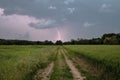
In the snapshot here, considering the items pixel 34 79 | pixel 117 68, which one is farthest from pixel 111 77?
pixel 34 79

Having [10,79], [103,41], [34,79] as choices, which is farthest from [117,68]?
[103,41]

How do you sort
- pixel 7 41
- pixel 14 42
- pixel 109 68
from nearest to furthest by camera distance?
1. pixel 109 68
2. pixel 7 41
3. pixel 14 42

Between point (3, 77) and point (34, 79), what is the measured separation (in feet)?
18.2

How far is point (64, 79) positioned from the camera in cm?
2061

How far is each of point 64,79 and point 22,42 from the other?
165 meters

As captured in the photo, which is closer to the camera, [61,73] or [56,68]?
[61,73]

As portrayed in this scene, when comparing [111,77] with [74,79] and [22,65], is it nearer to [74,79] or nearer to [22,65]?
[74,79]

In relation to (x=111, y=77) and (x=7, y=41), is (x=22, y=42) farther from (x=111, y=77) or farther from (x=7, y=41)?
(x=111, y=77)

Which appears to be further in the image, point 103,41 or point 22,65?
point 103,41

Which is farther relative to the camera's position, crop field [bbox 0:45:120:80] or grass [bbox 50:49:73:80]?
grass [bbox 50:49:73:80]

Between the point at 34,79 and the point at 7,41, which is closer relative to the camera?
the point at 34,79

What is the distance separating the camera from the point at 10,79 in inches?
602

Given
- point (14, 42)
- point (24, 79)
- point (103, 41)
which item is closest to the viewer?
point (24, 79)

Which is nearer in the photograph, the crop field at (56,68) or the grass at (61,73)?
the crop field at (56,68)
